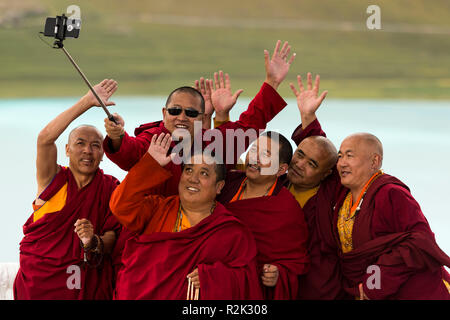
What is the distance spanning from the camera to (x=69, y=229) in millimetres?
3430

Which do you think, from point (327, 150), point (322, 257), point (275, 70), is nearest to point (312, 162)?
point (327, 150)

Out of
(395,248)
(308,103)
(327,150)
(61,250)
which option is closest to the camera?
(395,248)

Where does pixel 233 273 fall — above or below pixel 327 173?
below

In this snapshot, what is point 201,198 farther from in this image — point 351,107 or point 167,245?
point 351,107

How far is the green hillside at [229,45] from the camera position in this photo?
20062 mm

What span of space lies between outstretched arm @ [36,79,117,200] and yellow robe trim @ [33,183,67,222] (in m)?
0.10

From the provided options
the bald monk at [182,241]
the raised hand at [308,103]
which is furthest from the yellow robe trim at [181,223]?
the raised hand at [308,103]

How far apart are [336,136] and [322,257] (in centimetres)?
917

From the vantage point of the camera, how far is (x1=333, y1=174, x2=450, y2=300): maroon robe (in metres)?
3.06

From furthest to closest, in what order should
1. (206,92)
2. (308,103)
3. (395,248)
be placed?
(206,92) < (308,103) < (395,248)

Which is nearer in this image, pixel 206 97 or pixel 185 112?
pixel 185 112

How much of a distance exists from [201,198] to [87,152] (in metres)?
0.84

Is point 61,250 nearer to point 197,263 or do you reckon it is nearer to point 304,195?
point 197,263

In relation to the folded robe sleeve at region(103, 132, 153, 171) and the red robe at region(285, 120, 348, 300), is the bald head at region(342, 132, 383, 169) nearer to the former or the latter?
the red robe at region(285, 120, 348, 300)
